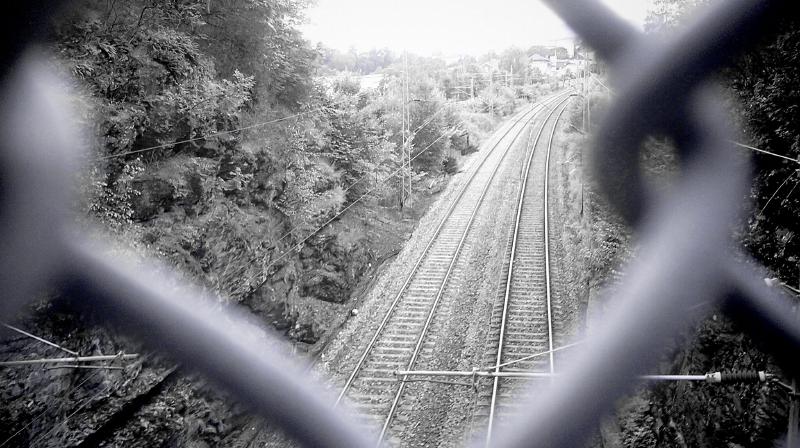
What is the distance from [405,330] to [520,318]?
1822mm

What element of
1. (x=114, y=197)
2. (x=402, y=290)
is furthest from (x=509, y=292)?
(x=114, y=197)

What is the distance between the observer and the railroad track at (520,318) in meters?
5.71

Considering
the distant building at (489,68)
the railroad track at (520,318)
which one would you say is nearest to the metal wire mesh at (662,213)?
the railroad track at (520,318)

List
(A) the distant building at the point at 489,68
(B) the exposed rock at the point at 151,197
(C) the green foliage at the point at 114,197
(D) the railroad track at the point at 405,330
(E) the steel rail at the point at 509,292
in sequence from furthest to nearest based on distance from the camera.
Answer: (A) the distant building at the point at 489,68 < (D) the railroad track at the point at 405,330 < (E) the steel rail at the point at 509,292 < (B) the exposed rock at the point at 151,197 < (C) the green foliage at the point at 114,197

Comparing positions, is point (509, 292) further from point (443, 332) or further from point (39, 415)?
point (39, 415)

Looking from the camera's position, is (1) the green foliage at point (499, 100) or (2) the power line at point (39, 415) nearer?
(2) the power line at point (39, 415)

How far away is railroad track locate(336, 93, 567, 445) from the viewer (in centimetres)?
592

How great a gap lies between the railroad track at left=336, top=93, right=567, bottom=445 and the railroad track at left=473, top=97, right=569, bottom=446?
0.97 m

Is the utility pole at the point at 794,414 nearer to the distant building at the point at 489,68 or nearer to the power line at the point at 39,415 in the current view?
the power line at the point at 39,415

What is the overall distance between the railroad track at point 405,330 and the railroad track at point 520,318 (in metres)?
0.97

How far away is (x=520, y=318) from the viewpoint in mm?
7480

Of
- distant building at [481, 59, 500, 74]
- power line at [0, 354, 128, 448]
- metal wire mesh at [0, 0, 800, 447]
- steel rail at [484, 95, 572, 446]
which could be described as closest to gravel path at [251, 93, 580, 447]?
steel rail at [484, 95, 572, 446]

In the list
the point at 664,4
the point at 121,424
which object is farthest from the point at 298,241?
the point at 664,4

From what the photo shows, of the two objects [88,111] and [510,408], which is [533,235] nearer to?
[510,408]
